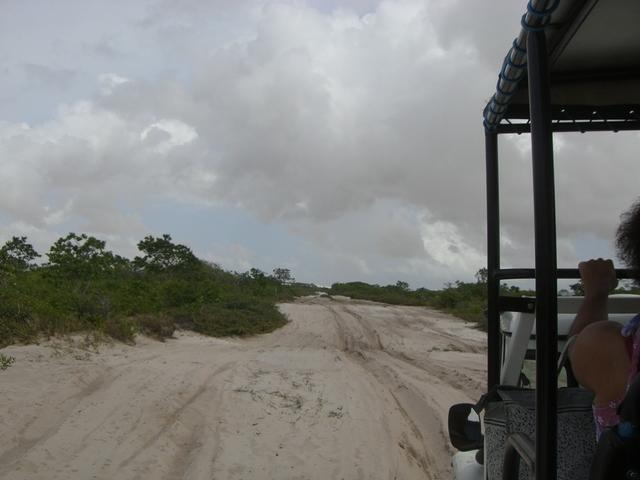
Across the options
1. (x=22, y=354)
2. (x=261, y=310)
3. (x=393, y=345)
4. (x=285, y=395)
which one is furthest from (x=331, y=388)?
(x=261, y=310)

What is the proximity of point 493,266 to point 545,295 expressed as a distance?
115 cm

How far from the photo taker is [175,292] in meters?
15.8

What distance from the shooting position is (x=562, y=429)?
4.78ft

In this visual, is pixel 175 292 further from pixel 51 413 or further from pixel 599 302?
pixel 599 302

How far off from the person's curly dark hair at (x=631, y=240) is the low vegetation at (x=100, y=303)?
26.6ft

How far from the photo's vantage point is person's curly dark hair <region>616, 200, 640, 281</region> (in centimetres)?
141

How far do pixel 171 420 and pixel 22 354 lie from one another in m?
2.92

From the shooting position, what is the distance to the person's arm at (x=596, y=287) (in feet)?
5.81

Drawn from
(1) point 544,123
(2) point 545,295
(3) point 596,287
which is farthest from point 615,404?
(1) point 544,123

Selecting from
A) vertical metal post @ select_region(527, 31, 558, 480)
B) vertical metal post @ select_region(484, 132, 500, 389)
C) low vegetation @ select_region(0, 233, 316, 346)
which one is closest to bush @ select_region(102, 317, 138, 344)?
low vegetation @ select_region(0, 233, 316, 346)

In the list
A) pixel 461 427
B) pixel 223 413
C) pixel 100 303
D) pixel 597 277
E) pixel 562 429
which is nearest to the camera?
pixel 562 429

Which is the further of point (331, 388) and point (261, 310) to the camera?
point (261, 310)

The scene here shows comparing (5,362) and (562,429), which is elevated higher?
(562,429)

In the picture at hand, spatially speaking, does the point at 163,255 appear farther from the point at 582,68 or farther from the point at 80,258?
the point at 582,68
